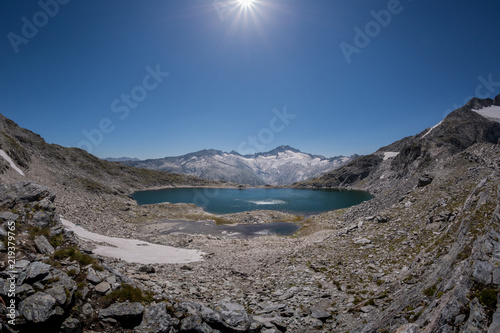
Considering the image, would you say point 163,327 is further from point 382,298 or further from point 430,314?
point 382,298

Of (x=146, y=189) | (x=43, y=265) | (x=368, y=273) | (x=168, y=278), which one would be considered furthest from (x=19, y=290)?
(x=146, y=189)

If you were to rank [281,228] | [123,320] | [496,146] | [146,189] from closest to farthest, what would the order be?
[123,320]
[496,146]
[281,228]
[146,189]

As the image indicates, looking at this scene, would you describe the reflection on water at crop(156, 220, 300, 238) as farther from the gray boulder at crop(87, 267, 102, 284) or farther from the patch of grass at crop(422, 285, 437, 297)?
the patch of grass at crop(422, 285, 437, 297)

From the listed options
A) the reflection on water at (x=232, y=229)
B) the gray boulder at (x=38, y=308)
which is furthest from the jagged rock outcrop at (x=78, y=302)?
the reflection on water at (x=232, y=229)

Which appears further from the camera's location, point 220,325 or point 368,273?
point 368,273

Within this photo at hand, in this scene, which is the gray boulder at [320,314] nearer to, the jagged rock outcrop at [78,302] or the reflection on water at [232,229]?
the jagged rock outcrop at [78,302]

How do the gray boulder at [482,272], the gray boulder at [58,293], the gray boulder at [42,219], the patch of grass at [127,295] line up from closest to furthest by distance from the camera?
the gray boulder at [482,272]
the gray boulder at [58,293]
the patch of grass at [127,295]
the gray boulder at [42,219]

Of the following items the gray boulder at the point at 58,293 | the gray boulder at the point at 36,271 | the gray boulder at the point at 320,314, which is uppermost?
the gray boulder at the point at 36,271

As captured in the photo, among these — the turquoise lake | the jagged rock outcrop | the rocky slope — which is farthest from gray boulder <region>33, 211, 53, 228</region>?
the turquoise lake
